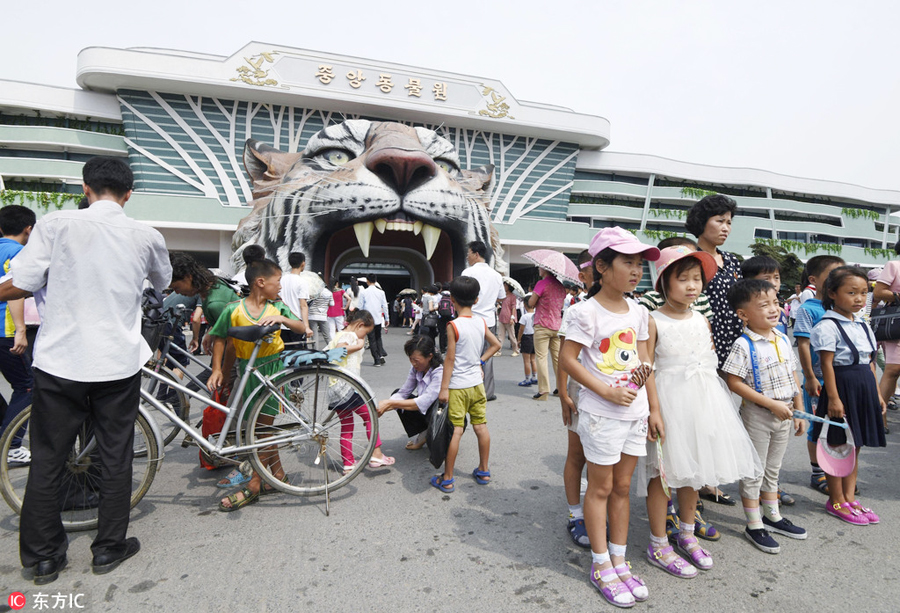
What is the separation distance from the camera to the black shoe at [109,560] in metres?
1.89

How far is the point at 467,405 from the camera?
9.40 feet

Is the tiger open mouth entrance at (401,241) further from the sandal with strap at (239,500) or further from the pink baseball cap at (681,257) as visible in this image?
the pink baseball cap at (681,257)

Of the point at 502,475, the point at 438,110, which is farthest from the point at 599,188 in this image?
the point at 502,475

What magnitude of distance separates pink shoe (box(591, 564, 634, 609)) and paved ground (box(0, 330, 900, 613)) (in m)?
0.06

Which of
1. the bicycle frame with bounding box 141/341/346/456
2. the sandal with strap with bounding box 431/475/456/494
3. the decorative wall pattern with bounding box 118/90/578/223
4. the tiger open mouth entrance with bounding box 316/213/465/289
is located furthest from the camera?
the decorative wall pattern with bounding box 118/90/578/223

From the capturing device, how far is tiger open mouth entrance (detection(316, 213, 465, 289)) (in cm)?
1092

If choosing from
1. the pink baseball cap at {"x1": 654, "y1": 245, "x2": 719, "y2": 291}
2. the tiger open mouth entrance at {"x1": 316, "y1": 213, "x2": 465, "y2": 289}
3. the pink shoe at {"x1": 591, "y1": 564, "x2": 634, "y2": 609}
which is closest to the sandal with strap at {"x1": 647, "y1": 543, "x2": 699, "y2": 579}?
the pink shoe at {"x1": 591, "y1": 564, "x2": 634, "y2": 609}

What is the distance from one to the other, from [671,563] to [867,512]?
132 centimetres

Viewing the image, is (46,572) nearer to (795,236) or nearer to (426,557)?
(426,557)

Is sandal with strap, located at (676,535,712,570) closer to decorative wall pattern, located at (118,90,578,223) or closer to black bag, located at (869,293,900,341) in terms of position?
black bag, located at (869,293,900,341)

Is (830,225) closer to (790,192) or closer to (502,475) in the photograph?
(790,192)

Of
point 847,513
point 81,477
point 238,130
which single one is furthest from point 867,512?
point 238,130

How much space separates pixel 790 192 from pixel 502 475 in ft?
124

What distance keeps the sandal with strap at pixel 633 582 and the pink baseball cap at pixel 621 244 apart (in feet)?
4.06
